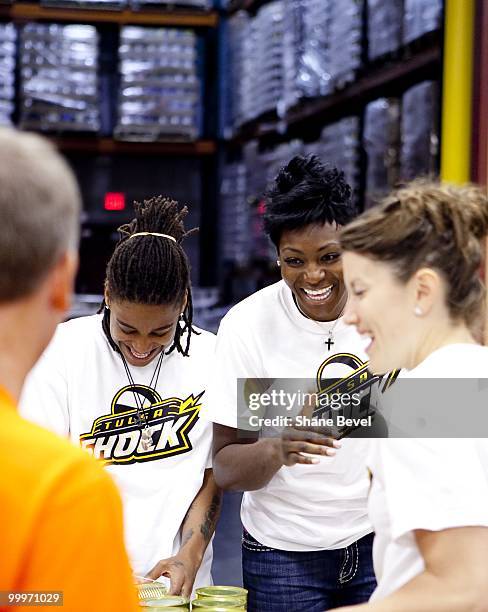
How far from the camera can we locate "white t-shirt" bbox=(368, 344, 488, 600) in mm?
1159

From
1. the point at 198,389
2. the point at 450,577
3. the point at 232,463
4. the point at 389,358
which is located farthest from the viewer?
the point at 198,389

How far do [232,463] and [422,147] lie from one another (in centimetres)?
219

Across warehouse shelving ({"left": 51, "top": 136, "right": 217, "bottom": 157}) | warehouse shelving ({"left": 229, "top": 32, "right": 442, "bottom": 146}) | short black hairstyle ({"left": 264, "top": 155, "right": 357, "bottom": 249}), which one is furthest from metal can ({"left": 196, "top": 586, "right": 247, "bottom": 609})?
warehouse shelving ({"left": 51, "top": 136, "right": 217, "bottom": 157})

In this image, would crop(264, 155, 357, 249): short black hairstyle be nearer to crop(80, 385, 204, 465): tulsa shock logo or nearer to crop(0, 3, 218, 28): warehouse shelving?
crop(80, 385, 204, 465): tulsa shock logo

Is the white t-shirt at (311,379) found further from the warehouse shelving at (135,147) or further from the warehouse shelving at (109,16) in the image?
the warehouse shelving at (109,16)

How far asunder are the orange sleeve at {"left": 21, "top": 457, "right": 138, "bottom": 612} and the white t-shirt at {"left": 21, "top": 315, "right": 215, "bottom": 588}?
1.10 m

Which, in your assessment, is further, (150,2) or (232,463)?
(150,2)

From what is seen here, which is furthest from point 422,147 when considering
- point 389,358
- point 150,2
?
point 389,358

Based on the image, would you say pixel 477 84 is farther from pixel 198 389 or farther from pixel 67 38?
pixel 67 38

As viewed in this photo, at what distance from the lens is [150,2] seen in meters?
4.94

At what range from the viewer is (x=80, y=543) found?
0.87 m

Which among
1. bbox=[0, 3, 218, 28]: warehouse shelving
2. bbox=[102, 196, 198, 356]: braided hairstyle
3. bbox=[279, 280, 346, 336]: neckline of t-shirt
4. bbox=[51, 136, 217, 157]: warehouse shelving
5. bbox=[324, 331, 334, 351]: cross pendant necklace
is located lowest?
bbox=[324, 331, 334, 351]: cross pendant necklace

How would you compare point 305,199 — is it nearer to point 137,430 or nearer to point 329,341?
point 329,341

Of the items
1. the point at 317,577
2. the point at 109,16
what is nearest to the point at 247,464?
the point at 317,577
